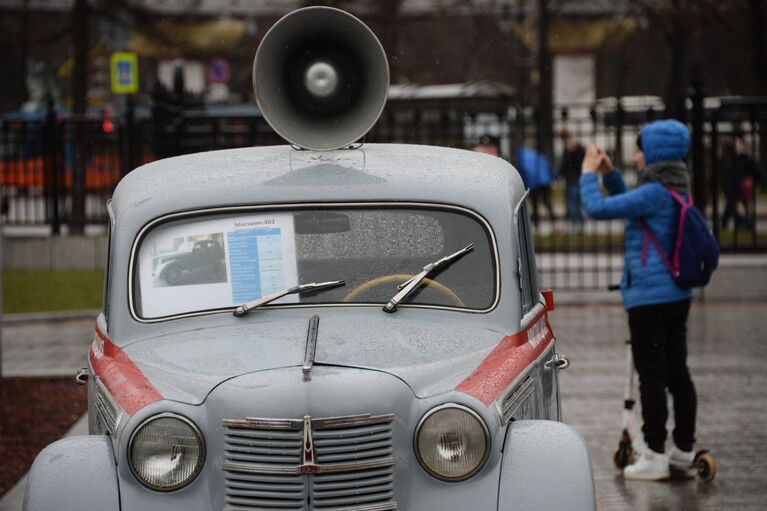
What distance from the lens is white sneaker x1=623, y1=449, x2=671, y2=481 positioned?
7.96 m

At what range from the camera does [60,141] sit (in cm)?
2003

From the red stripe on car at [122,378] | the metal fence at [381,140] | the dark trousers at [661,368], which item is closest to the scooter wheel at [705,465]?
the dark trousers at [661,368]

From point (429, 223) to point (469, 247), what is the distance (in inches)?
7.3

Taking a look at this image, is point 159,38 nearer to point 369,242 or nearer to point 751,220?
point 751,220

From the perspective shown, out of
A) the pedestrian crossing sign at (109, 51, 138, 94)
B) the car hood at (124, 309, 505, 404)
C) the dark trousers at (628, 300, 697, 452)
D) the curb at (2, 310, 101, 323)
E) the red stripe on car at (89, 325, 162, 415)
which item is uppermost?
the pedestrian crossing sign at (109, 51, 138, 94)

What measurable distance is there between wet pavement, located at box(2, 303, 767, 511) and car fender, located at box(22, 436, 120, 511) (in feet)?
4.84

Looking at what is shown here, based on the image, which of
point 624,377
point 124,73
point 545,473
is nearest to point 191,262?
point 545,473

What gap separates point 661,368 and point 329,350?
344 cm


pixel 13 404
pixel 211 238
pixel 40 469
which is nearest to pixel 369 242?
pixel 211 238

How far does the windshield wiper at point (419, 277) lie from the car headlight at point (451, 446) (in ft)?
2.63

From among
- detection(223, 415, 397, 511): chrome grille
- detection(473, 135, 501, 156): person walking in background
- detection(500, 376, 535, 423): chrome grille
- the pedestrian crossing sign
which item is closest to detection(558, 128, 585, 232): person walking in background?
detection(473, 135, 501, 156): person walking in background

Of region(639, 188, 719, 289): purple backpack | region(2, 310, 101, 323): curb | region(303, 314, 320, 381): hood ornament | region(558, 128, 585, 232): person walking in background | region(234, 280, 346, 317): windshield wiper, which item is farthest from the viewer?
region(558, 128, 585, 232): person walking in background

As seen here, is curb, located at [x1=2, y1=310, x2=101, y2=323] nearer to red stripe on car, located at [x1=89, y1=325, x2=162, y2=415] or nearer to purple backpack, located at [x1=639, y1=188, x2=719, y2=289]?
purple backpack, located at [x1=639, y1=188, x2=719, y2=289]

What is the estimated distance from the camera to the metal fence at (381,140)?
17078mm
